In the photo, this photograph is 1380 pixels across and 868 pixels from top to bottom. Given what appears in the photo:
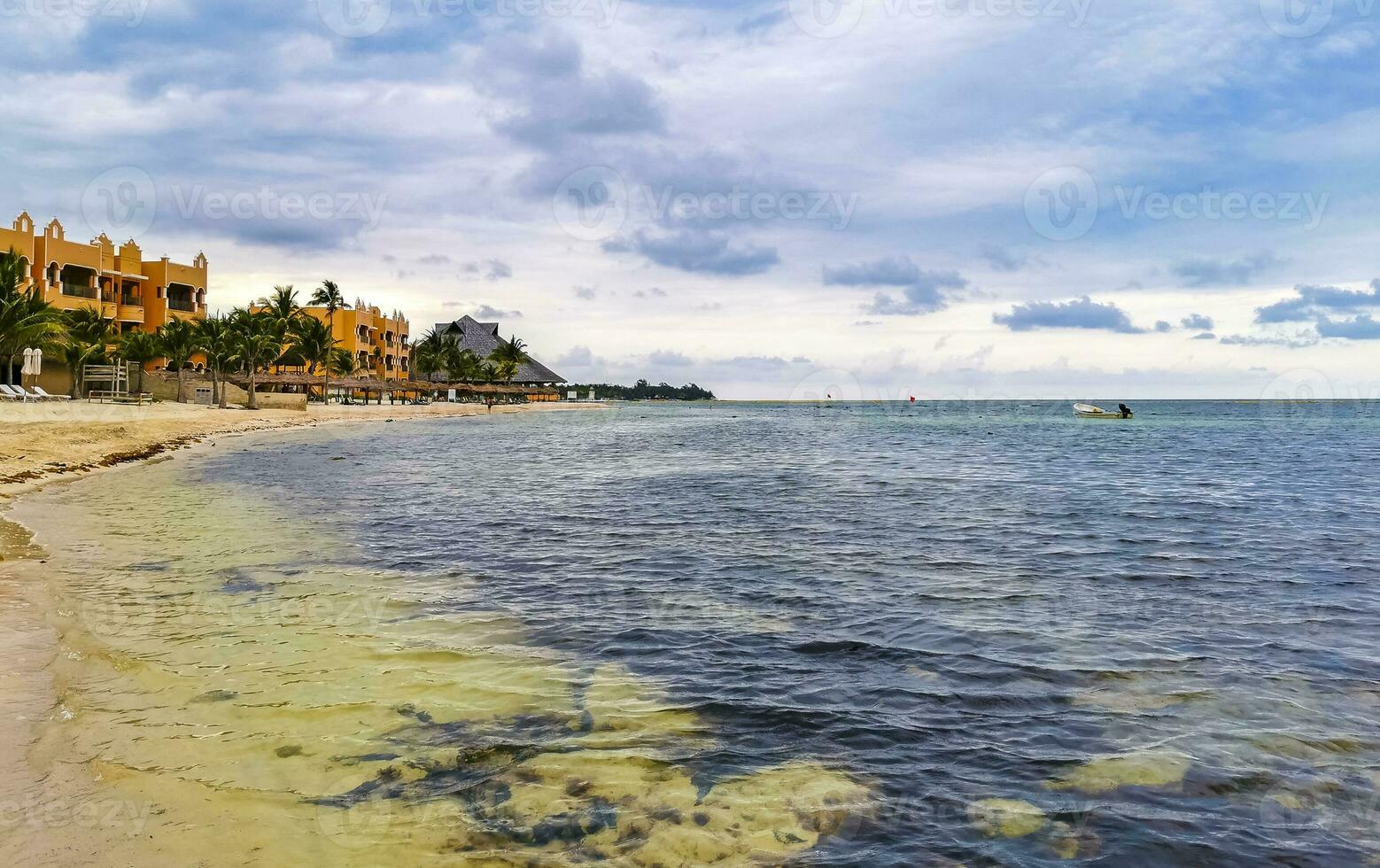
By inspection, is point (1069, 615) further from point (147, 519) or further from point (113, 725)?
point (147, 519)

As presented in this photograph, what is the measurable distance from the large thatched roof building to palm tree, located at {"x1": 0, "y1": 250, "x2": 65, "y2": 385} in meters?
84.0

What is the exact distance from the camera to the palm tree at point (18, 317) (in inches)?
1683

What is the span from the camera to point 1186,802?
539cm

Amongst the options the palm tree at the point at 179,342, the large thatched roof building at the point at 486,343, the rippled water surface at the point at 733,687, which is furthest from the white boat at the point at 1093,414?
the palm tree at the point at 179,342

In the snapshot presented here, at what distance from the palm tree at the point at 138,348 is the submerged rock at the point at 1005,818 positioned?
68.1m

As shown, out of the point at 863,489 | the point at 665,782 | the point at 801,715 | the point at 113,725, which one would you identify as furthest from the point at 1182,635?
the point at 863,489

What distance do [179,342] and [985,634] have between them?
70374mm

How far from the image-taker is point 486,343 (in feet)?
478

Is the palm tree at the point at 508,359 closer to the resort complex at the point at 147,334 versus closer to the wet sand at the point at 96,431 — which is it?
the resort complex at the point at 147,334

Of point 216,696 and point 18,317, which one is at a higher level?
point 18,317

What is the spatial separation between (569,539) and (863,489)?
39.9 feet

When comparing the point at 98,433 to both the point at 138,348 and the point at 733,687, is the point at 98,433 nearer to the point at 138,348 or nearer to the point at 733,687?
the point at 138,348

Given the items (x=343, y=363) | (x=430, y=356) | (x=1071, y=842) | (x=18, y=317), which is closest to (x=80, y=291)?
(x=18, y=317)

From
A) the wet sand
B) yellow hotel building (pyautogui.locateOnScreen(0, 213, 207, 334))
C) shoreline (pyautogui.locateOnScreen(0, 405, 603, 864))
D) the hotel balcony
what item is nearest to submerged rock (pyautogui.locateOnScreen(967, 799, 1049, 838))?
shoreline (pyautogui.locateOnScreen(0, 405, 603, 864))
